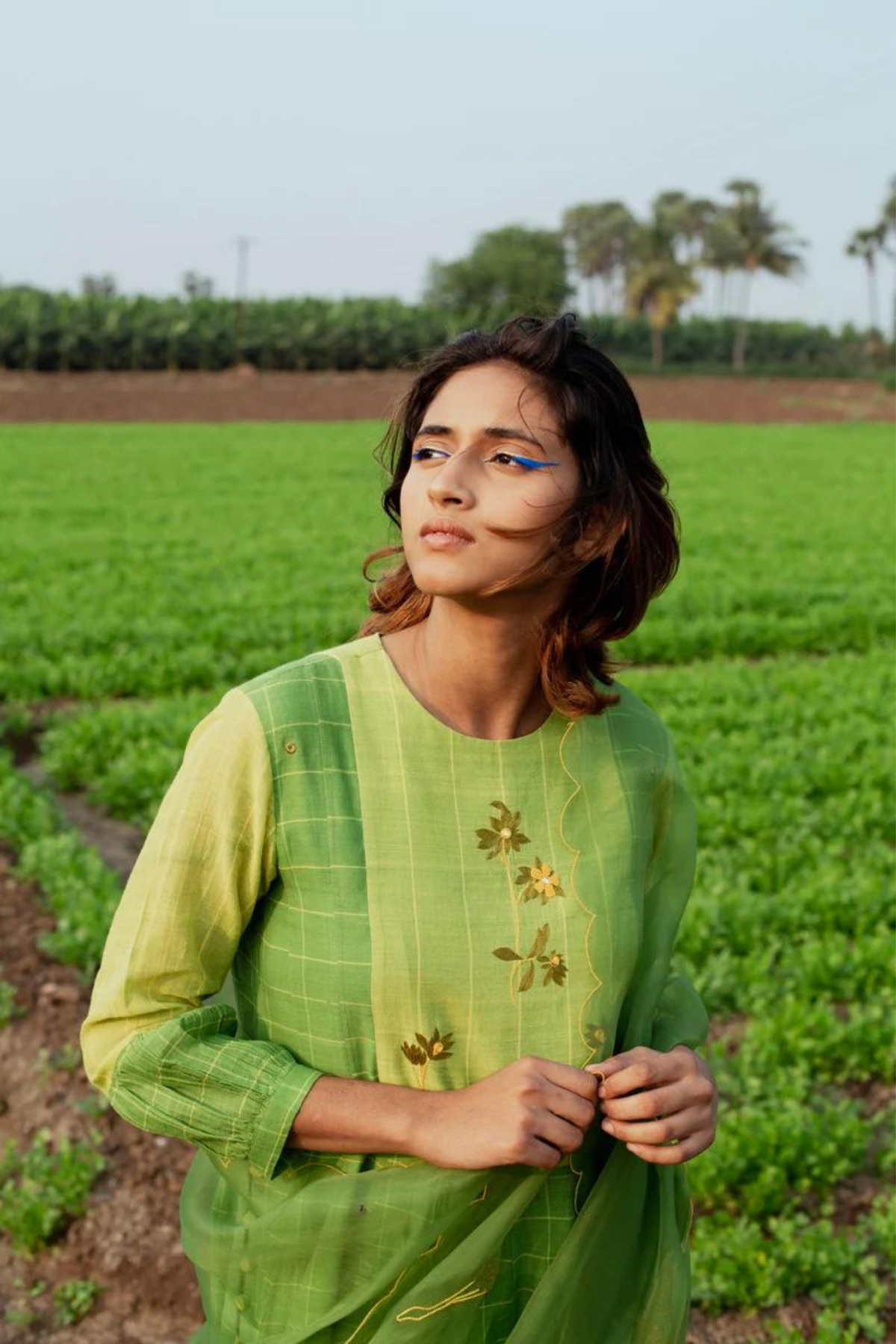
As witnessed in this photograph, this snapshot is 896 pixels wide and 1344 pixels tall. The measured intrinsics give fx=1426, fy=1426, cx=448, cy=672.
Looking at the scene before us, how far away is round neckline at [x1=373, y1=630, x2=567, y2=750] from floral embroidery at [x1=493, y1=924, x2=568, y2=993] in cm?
22

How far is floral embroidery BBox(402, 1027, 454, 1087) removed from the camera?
1.61m

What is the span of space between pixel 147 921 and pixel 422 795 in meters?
0.33

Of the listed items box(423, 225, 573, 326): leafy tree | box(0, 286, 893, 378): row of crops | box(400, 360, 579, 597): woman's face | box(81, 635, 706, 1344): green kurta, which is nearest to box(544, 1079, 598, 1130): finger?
box(81, 635, 706, 1344): green kurta

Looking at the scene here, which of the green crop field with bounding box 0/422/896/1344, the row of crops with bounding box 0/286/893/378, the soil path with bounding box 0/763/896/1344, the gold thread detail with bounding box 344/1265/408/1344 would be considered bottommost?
the soil path with bounding box 0/763/896/1344

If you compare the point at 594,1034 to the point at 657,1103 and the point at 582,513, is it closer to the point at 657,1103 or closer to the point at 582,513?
the point at 657,1103

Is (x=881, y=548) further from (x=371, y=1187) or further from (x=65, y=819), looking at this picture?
(x=371, y=1187)

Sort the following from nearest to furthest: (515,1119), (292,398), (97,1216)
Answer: (515,1119) < (97,1216) < (292,398)

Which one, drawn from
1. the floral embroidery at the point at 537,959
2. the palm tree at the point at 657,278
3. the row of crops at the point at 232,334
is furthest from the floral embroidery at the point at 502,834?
the palm tree at the point at 657,278

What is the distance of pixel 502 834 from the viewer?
165cm

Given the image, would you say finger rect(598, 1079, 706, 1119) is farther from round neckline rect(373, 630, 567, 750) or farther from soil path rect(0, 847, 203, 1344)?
soil path rect(0, 847, 203, 1344)

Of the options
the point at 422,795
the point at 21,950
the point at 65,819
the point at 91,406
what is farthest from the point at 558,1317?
the point at 91,406

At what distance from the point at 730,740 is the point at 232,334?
4939 centimetres

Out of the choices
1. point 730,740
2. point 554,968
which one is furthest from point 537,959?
point 730,740

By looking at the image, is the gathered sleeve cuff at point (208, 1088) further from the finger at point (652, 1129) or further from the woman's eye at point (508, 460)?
the woman's eye at point (508, 460)
